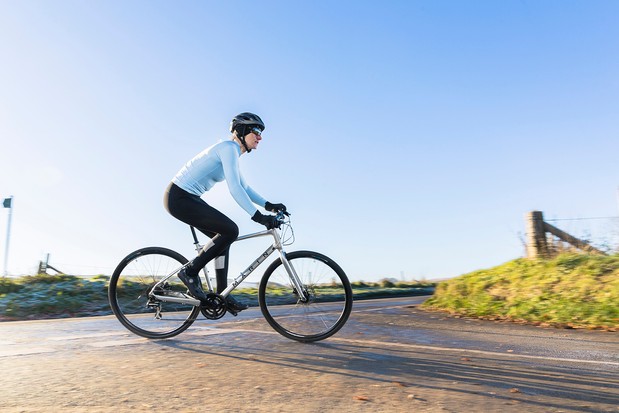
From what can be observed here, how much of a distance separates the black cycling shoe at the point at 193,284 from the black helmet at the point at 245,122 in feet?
5.15

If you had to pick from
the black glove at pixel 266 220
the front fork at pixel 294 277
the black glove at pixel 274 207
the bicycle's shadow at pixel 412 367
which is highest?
the black glove at pixel 274 207

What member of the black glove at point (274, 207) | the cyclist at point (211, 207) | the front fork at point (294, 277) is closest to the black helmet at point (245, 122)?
the cyclist at point (211, 207)

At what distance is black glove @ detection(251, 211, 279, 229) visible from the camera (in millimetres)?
5438

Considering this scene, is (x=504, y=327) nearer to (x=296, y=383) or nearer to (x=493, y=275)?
(x=493, y=275)

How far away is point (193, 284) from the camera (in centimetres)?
561

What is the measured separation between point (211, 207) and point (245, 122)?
37.4 inches

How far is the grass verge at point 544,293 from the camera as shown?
26.9 ft

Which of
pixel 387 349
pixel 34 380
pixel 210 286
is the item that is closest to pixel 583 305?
pixel 387 349

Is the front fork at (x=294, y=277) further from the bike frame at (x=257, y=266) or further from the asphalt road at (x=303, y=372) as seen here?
the asphalt road at (x=303, y=372)

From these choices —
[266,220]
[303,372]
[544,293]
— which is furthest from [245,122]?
[544,293]

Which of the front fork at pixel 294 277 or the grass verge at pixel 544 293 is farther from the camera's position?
the grass verge at pixel 544 293

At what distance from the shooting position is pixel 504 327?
7.81 m

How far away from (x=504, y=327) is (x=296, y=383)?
200 inches

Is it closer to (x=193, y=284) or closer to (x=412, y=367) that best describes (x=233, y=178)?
(x=193, y=284)
